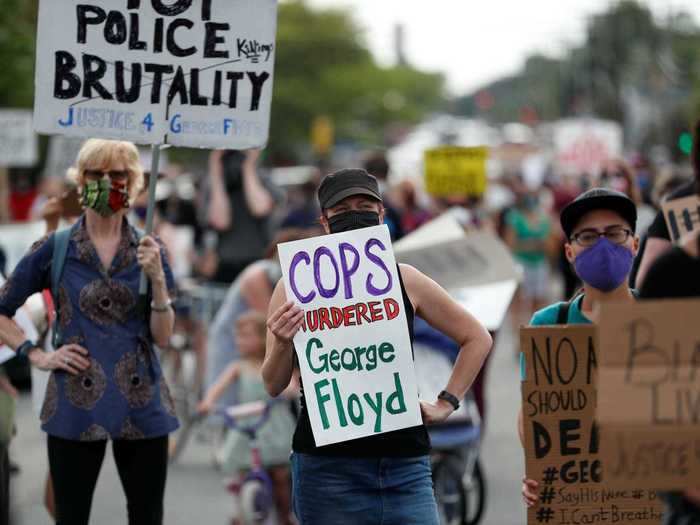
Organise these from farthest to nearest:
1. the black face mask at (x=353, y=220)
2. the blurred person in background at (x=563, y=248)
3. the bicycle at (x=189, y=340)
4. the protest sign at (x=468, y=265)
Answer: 1. the blurred person in background at (x=563, y=248)
2. the bicycle at (x=189, y=340)
3. the protest sign at (x=468, y=265)
4. the black face mask at (x=353, y=220)

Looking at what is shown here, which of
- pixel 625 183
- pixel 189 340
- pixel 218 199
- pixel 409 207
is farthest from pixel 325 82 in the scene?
pixel 625 183

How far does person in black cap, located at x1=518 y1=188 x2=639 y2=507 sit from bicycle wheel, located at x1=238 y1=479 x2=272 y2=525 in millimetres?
3245

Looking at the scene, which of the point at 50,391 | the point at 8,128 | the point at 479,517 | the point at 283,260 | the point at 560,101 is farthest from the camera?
the point at 560,101

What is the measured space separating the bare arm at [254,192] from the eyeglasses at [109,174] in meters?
6.05

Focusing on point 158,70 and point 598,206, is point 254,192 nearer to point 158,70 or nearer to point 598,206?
point 158,70

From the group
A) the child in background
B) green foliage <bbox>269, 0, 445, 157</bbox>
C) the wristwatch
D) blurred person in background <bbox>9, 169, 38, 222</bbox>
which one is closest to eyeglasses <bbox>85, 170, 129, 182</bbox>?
the wristwatch

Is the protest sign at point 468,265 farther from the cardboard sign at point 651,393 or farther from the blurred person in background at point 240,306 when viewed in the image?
the cardboard sign at point 651,393

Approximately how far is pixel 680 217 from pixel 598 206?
1.20 meters

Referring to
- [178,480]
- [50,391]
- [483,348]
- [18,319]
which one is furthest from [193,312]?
[483,348]

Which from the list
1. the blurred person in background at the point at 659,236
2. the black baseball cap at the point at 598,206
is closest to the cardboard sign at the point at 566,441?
the black baseball cap at the point at 598,206

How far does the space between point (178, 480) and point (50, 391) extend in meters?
4.48

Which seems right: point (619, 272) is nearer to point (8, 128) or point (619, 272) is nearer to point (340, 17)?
point (8, 128)

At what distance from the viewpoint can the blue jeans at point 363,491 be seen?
5.02m

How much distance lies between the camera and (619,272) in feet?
16.7
